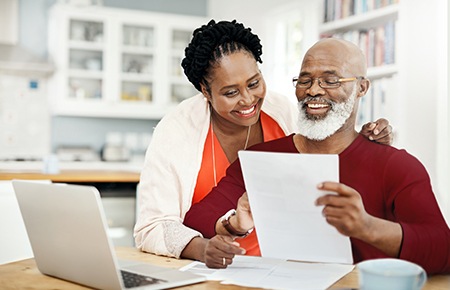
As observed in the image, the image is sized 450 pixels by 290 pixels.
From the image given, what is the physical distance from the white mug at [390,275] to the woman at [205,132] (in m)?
0.63

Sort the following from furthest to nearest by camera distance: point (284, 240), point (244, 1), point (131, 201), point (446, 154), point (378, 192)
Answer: point (244, 1), point (131, 201), point (446, 154), point (378, 192), point (284, 240)

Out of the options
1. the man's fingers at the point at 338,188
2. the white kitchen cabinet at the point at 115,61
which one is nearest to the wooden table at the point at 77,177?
the white kitchen cabinet at the point at 115,61

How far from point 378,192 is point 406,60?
157 cm

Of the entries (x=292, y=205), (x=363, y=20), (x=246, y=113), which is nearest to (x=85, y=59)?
(x=363, y=20)

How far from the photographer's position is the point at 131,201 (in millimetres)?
3178

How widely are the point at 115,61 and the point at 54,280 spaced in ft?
12.5

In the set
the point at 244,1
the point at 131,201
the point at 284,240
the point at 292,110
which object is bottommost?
the point at 131,201

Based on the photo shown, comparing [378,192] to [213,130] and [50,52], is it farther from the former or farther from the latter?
[50,52]

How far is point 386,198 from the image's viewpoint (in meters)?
1.27

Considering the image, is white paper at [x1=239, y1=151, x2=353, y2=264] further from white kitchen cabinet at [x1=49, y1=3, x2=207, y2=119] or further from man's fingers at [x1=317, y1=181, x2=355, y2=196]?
white kitchen cabinet at [x1=49, y1=3, x2=207, y2=119]

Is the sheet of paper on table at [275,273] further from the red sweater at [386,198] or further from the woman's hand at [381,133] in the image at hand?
the woman's hand at [381,133]

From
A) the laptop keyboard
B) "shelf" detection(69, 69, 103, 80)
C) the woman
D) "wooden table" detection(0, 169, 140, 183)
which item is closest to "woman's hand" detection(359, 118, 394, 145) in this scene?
the woman

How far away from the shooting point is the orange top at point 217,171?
63.5 inches

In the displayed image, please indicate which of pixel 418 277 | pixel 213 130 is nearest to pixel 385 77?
pixel 213 130
